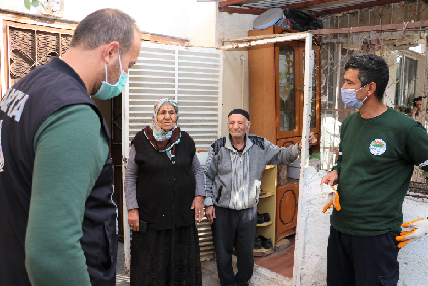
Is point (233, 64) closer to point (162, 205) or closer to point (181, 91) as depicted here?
point (181, 91)

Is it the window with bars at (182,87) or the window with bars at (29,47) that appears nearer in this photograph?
the window with bars at (29,47)

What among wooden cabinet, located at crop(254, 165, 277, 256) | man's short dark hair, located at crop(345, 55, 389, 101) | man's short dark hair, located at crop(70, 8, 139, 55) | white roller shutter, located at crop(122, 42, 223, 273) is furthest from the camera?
wooden cabinet, located at crop(254, 165, 277, 256)

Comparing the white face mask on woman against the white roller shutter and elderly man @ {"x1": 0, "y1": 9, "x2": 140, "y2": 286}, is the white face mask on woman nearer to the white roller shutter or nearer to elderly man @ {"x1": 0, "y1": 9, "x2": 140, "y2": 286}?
elderly man @ {"x1": 0, "y1": 9, "x2": 140, "y2": 286}

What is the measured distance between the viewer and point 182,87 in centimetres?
357

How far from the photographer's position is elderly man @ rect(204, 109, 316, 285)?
10.6ft

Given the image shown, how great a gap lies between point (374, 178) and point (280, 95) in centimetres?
235

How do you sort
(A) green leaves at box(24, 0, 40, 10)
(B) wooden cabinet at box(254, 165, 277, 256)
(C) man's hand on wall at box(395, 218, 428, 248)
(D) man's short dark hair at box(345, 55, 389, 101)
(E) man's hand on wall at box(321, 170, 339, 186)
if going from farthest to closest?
(B) wooden cabinet at box(254, 165, 277, 256) → (A) green leaves at box(24, 0, 40, 10) → (E) man's hand on wall at box(321, 170, 339, 186) → (D) man's short dark hair at box(345, 55, 389, 101) → (C) man's hand on wall at box(395, 218, 428, 248)

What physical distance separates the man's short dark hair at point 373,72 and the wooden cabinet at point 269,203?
220 centimetres

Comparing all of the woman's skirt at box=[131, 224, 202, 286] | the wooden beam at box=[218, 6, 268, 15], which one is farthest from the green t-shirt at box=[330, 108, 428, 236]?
the wooden beam at box=[218, 6, 268, 15]

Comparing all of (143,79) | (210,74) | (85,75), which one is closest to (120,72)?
(85,75)

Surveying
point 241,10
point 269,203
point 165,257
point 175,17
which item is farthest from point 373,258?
point 175,17

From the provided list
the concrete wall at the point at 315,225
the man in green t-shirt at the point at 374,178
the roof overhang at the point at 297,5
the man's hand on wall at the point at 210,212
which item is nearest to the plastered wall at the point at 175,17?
the roof overhang at the point at 297,5

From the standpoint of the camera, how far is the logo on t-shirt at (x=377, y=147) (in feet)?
6.22

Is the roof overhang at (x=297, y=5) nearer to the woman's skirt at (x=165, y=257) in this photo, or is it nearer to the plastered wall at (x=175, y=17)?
the plastered wall at (x=175, y=17)
